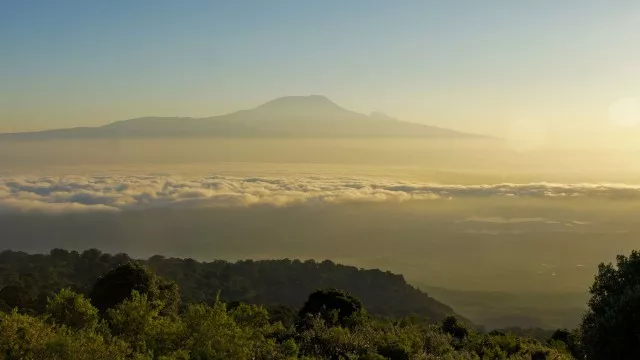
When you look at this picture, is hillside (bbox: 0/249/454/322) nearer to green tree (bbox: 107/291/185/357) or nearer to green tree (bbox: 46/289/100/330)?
green tree (bbox: 46/289/100/330)

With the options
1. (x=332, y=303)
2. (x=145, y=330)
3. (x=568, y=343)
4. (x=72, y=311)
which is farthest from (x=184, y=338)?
(x=568, y=343)

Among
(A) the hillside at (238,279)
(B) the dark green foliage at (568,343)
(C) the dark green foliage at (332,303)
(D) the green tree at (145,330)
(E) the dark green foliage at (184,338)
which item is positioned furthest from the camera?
(A) the hillside at (238,279)

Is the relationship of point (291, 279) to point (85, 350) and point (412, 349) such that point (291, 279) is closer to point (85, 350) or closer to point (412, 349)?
point (412, 349)

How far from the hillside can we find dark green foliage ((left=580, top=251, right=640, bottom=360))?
353ft

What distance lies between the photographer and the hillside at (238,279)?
14438cm

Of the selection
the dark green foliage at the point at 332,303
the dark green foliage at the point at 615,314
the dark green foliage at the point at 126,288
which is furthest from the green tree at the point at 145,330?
the dark green foliage at the point at 332,303

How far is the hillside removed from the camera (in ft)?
474

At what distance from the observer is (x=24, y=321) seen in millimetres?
24703

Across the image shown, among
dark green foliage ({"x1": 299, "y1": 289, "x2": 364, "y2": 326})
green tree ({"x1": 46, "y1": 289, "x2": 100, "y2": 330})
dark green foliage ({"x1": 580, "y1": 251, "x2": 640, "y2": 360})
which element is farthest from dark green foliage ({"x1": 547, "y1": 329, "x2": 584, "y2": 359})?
green tree ({"x1": 46, "y1": 289, "x2": 100, "y2": 330})

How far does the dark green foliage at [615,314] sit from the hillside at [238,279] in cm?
10752

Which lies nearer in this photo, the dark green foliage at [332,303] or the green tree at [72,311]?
the green tree at [72,311]

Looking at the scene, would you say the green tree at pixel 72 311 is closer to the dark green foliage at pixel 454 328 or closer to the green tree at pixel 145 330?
the green tree at pixel 145 330

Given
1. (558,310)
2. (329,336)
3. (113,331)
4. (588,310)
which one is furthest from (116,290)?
(558,310)

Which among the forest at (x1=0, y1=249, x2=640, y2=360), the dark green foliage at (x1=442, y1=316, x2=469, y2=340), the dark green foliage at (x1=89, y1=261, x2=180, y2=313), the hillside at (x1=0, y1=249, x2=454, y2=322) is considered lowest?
the hillside at (x1=0, y1=249, x2=454, y2=322)
